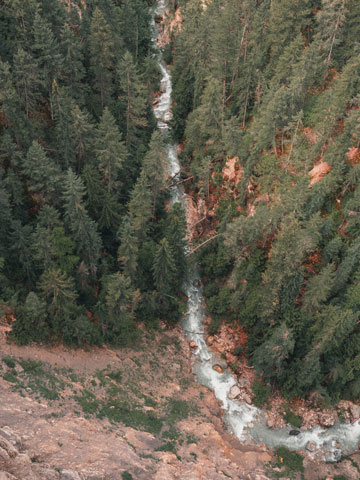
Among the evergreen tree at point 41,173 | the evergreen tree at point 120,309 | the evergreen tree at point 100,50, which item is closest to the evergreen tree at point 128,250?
the evergreen tree at point 120,309

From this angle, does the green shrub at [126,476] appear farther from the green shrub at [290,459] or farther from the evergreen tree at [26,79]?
the evergreen tree at [26,79]

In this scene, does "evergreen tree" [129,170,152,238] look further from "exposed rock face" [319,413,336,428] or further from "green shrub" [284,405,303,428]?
"exposed rock face" [319,413,336,428]

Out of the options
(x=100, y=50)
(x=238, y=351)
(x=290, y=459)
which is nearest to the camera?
(x=290, y=459)

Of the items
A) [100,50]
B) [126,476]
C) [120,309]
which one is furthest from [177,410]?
[100,50]

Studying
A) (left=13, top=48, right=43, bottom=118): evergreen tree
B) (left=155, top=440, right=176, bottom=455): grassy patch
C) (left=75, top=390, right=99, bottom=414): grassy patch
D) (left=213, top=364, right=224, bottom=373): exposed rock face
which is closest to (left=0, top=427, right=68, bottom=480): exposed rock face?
(left=75, top=390, right=99, bottom=414): grassy patch

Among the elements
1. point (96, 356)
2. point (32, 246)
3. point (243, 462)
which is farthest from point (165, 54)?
point (243, 462)

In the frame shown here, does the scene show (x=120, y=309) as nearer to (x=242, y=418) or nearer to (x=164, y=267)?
(x=164, y=267)

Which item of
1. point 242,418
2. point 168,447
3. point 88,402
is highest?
point 88,402

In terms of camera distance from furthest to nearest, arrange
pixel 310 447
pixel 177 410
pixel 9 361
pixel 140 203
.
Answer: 1. pixel 140 203
2. pixel 310 447
3. pixel 177 410
4. pixel 9 361
